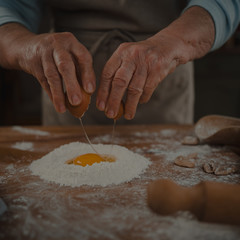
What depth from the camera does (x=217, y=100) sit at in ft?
10.4

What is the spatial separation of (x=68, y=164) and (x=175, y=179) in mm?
325

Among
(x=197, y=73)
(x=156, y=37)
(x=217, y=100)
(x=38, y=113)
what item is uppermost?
(x=156, y=37)

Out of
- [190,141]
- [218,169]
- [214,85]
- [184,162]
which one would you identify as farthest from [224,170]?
[214,85]

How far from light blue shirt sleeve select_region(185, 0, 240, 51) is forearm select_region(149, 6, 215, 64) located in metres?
0.02

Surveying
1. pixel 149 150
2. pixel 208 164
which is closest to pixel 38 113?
pixel 149 150

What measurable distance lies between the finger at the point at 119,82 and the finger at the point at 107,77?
0.05 feet

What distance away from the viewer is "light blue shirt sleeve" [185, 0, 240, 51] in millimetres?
1135

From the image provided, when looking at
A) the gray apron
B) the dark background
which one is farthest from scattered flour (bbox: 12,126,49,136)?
the dark background

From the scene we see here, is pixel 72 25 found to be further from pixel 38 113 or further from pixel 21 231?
pixel 38 113

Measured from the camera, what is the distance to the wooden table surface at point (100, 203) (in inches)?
23.9

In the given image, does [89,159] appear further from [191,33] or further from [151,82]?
[191,33]

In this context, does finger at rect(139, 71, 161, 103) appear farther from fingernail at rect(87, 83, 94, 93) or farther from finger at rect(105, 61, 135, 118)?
fingernail at rect(87, 83, 94, 93)

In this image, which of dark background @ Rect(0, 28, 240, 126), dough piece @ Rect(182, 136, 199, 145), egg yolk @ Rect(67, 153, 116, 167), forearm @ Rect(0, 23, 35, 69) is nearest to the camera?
egg yolk @ Rect(67, 153, 116, 167)

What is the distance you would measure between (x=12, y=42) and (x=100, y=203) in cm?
70
